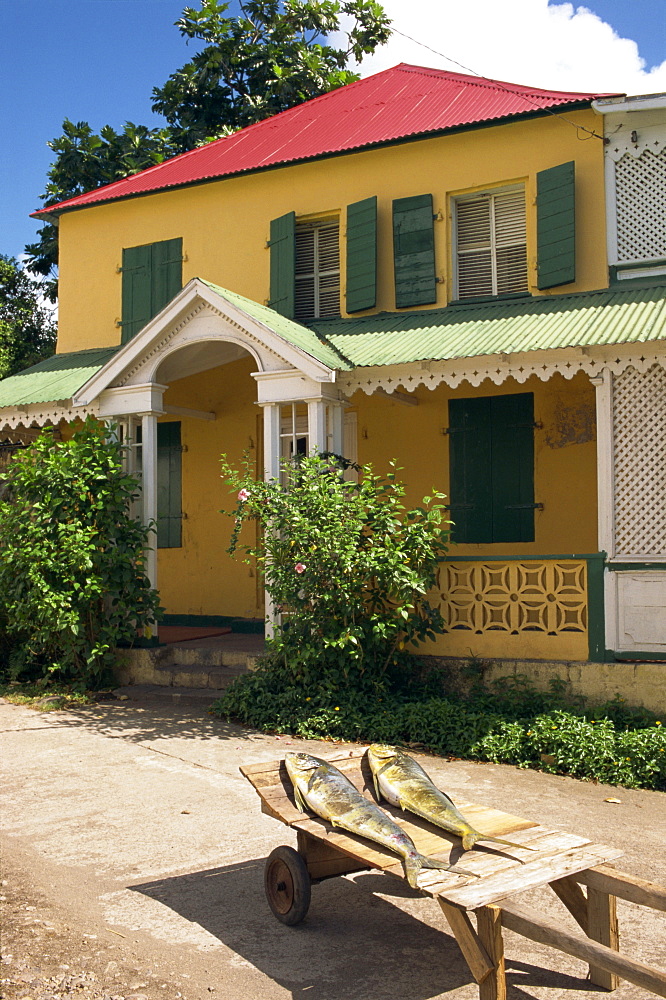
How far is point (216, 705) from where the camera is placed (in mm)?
8469

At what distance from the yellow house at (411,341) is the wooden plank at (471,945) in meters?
4.93

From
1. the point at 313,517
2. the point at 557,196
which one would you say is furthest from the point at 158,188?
the point at 313,517

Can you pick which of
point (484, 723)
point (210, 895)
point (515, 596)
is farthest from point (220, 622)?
point (210, 895)

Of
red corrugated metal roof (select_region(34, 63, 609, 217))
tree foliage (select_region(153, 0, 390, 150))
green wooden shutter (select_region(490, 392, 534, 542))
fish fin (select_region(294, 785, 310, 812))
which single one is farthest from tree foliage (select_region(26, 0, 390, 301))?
fish fin (select_region(294, 785, 310, 812))

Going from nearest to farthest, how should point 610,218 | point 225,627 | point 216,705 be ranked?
point 216,705 → point 610,218 → point 225,627

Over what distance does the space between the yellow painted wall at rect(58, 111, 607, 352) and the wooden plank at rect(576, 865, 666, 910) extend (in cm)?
731

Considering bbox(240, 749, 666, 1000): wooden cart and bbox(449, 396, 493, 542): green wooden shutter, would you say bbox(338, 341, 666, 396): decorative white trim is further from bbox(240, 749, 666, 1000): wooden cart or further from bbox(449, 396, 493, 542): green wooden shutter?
bbox(240, 749, 666, 1000): wooden cart


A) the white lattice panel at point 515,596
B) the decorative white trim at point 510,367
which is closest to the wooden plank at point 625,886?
the white lattice panel at point 515,596

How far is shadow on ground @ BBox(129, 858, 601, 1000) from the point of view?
11.8ft

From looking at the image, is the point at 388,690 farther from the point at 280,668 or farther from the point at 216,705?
the point at 216,705

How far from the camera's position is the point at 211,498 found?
39.2ft

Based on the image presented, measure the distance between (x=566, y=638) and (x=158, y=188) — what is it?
792cm

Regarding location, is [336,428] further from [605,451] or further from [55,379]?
[55,379]

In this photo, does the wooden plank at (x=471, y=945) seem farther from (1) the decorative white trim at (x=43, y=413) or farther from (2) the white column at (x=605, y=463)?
→ (1) the decorative white trim at (x=43, y=413)
